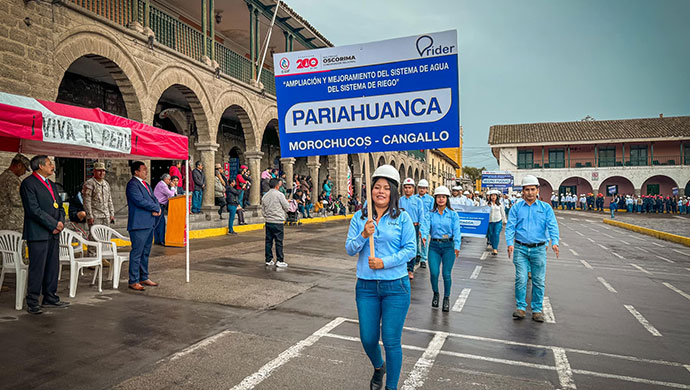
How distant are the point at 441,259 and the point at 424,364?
2504mm

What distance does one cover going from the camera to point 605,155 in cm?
4725

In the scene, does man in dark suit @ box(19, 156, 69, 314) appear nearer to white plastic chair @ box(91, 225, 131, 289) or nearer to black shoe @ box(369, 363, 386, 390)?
white plastic chair @ box(91, 225, 131, 289)

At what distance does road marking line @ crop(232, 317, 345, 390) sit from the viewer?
3500 millimetres

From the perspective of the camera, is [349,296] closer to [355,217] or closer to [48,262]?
[355,217]

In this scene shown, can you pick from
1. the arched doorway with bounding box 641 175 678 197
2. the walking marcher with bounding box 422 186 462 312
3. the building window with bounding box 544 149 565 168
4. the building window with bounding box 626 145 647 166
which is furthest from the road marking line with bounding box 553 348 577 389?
the arched doorway with bounding box 641 175 678 197

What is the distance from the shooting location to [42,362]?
3732 mm

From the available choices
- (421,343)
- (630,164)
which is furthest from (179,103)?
(630,164)

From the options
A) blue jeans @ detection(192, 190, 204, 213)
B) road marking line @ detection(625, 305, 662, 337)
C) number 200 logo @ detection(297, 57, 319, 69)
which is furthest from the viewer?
Answer: blue jeans @ detection(192, 190, 204, 213)

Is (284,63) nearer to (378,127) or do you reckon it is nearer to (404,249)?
(378,127)

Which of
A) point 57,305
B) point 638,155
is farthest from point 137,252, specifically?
point 638,155

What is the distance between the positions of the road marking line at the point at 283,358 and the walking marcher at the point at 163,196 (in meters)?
7.12

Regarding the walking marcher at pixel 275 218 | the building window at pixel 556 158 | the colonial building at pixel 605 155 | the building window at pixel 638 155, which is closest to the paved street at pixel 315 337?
the walking marcher at pixel 275 218

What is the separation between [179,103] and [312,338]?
16295mm

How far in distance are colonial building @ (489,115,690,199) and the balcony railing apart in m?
38.2
